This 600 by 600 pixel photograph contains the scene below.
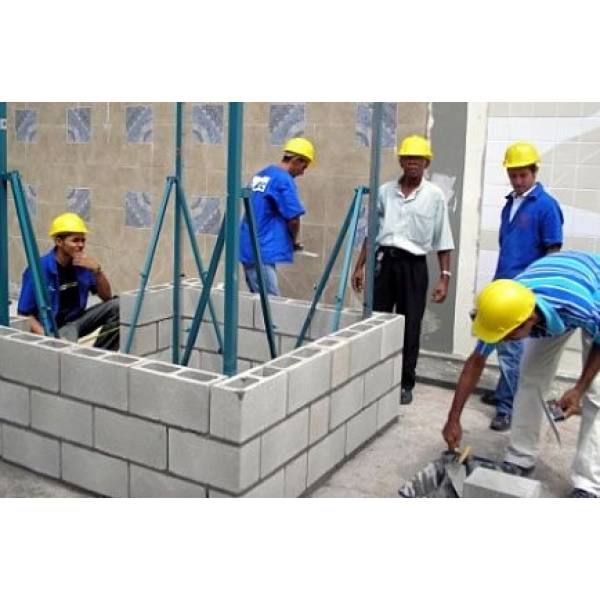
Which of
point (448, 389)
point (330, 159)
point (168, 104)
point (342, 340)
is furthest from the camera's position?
point (168, 104)

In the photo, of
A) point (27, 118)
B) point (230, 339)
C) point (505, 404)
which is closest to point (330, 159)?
point (505, 404)

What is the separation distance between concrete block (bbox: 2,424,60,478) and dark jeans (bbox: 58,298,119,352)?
898mm

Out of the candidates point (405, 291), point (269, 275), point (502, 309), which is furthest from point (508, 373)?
point (269, 275)

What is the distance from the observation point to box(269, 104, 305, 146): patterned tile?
546 cm

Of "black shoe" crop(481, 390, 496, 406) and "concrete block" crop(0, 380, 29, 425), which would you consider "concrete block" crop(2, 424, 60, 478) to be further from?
"black shoe" crop(481, 390, 496, 406)

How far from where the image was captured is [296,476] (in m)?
3.05

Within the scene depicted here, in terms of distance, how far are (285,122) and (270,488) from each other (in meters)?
3.34

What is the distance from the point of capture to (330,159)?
535 cm

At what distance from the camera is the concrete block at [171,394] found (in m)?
2.71

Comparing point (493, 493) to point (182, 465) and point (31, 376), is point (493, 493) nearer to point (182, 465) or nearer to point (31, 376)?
point (182, 465)

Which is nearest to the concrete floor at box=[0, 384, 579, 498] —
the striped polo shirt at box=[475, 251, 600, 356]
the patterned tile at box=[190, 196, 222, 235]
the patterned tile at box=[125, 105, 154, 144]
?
the striped polo shirt at box=[475, 251, 600, 356]

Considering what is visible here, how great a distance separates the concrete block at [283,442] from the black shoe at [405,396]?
1.41m

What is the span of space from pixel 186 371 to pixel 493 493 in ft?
4.12

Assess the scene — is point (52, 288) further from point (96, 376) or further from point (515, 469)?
point (515, 469)
